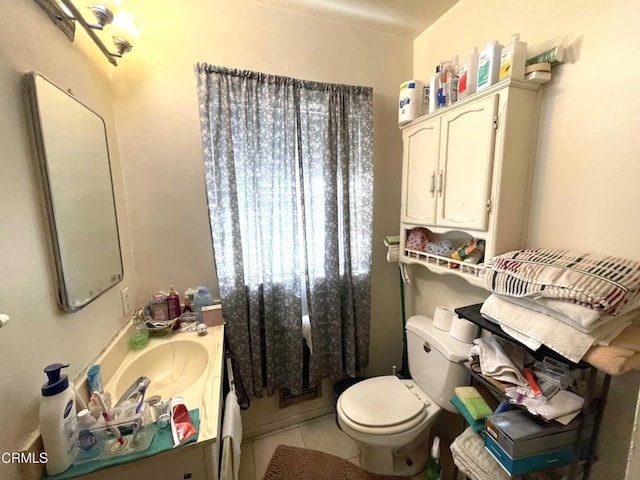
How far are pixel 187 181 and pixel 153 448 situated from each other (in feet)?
3.85

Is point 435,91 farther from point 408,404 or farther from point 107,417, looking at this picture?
point 107,417

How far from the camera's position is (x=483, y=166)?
113cm

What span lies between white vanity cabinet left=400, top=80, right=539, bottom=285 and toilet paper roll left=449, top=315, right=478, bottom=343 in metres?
0.27

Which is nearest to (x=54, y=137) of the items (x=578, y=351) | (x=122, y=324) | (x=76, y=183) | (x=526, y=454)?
(x=76, y=183)

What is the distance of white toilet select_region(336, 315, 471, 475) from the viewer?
1277 millimetres

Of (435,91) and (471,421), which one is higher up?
(435,91)

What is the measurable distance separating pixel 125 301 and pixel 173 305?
0.71ft

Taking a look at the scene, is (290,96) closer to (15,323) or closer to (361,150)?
(361,150)

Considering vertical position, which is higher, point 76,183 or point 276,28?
point 276,28

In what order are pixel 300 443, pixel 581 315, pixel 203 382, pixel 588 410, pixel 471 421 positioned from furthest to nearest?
pixel 300 443, pixel 471 421, pixel 203 382, pixel 588 410, pixel 581 315

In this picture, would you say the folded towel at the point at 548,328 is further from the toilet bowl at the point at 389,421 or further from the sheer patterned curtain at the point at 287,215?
the sheer patterned curtain at the point at 287,215

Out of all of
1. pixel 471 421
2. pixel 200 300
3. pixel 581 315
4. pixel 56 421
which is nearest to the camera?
pixel 56 421

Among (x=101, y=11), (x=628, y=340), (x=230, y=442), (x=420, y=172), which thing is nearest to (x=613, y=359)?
(x=628, y=340)

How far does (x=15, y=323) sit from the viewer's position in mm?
647
